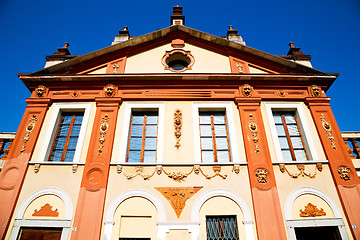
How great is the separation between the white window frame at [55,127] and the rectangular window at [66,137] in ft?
0.52

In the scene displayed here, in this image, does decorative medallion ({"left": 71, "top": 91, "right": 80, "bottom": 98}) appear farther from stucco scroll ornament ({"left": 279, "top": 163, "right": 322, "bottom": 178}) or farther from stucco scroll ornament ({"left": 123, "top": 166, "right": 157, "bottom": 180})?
stucco scroll ornament ({"left": 279, "top": 163, "right": 322, "bottom": 178})

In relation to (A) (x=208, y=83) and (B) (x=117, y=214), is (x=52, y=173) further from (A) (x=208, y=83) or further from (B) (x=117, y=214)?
(A) (x=208, y=83)

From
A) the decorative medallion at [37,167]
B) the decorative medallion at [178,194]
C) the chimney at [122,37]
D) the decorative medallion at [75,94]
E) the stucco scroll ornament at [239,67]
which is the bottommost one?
the decorative medallion at [178,194]

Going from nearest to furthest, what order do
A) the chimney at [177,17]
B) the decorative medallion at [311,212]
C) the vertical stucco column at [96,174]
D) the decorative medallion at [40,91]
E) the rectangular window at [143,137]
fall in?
the vertical stucco column at [96,174] < the decorative medallion at [311,212] < the rectangular window at [143,137] < the decorative medallion at [40,91] < the chimney at [177,17]

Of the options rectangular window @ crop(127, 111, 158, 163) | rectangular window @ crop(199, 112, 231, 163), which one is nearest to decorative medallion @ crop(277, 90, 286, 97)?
rectangular window @ crop(199, 112, 231, 163)

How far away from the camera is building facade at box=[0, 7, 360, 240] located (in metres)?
7.17

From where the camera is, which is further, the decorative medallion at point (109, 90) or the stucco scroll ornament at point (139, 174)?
the decorative medallion at point (109, 90)

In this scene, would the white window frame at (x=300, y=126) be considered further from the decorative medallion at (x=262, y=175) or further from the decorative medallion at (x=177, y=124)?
the decorative medallion at (x=177, y=124)

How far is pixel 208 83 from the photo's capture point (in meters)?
9.88

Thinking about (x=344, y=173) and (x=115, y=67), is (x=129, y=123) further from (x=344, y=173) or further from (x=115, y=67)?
(x=344, y=173)

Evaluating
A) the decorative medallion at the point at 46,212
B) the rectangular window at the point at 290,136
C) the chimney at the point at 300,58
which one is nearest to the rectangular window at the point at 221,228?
the rectangular window at the point at 290,136

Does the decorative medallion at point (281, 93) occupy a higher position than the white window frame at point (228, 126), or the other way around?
the decorative medallion at point (281, 93)

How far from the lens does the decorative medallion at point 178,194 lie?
7359 mm

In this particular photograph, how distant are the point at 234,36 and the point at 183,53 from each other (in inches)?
115
